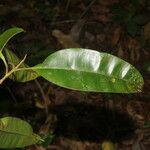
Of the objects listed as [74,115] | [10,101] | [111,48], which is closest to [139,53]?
[111,48]

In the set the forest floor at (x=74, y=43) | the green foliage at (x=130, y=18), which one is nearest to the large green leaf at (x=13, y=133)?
the forest floor at (x=74, y=43)

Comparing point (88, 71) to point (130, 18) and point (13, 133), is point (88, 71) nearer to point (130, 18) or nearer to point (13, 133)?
point (13, 133)

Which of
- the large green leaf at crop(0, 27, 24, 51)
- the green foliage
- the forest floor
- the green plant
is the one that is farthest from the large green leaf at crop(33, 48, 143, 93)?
the green foliage

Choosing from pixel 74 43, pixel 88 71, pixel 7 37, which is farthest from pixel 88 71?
pixel 74 43

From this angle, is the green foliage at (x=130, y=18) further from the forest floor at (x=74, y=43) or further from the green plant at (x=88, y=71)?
→ the green plant at (x=88, y=71)

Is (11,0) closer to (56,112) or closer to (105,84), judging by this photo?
(56,112)
